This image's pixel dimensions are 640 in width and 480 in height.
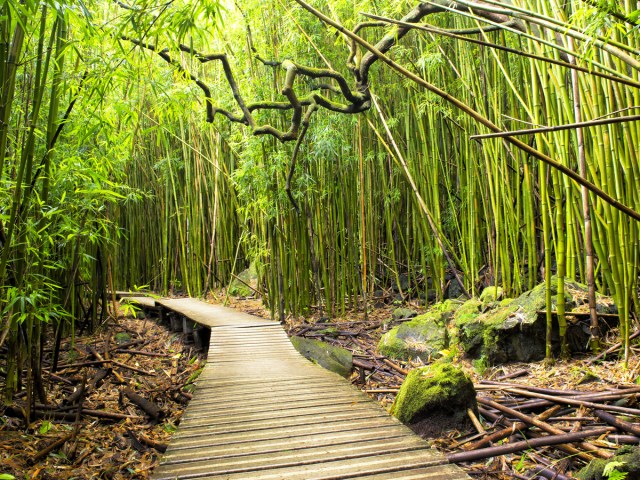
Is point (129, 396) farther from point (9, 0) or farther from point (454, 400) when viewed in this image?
point (9, 0)

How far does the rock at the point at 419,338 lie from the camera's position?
3.02 meters

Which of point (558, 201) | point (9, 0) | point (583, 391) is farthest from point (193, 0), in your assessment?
point (583, 391)

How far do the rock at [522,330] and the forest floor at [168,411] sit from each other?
88 mm

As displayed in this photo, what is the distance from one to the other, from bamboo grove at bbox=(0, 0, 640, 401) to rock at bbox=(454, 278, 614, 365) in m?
0.10

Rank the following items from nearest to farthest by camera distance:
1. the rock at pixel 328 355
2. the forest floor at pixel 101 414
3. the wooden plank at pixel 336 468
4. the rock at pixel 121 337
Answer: the wooden plank at pixel 336 468 < the forest floor at pixel 101 414 < the rock at pixel 328 355 < the rock at pixel 121 337

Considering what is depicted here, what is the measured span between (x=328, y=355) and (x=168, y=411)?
101 centimetres

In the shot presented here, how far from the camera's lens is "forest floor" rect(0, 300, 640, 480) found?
1641mm

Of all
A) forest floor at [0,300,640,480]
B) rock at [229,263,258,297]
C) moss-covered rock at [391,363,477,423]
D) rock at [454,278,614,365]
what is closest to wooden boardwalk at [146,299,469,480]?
moss-covered rock at [391,363,477,423]

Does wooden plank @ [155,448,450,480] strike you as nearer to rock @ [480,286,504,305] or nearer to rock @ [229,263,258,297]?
rock @ [480,286,504,305]

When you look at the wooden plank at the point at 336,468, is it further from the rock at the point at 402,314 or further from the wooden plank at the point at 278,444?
the rock at the point at 402,314

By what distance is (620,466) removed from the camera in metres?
1.25

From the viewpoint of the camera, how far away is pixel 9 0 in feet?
3.83

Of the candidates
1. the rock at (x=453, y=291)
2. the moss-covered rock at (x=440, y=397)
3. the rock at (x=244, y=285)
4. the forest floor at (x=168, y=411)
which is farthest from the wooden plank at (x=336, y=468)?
the rock at (x=244, y=285)

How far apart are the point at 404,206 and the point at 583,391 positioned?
3.22m
